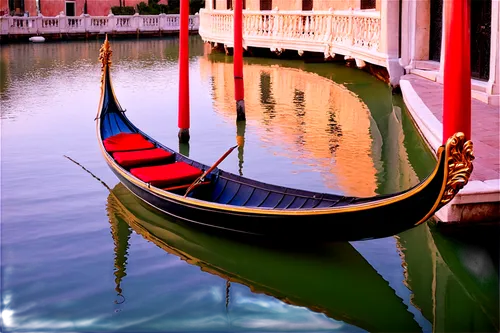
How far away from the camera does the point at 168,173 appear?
620 cm

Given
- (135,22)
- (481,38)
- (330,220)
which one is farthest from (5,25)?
(330,220)

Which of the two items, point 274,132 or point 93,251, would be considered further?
point 274,132

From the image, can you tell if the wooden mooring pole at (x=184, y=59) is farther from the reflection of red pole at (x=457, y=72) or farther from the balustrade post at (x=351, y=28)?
the balustrade post at (x=351, y=28)

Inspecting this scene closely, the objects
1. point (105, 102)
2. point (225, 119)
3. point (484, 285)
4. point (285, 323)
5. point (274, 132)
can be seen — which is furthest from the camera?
point (225, 119)

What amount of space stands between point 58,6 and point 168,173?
27.8 m

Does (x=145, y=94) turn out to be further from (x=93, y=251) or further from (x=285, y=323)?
(x=285, y=323)

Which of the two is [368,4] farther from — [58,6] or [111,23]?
[58,6]

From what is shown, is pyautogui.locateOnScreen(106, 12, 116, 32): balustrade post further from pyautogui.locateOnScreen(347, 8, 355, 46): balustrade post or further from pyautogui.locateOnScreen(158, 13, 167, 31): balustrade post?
pyautogui.locateOnScreen(347, 8, 355, 46): balustrade post

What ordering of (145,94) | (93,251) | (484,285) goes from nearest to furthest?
(484,285)
(93,251)
(145,94)

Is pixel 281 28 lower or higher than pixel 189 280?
higher

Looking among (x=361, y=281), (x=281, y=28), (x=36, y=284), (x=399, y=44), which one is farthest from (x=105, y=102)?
(x=281, y=28)

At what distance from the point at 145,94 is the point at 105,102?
5088mm

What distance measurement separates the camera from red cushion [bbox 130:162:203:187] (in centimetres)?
603

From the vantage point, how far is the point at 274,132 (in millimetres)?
9648
